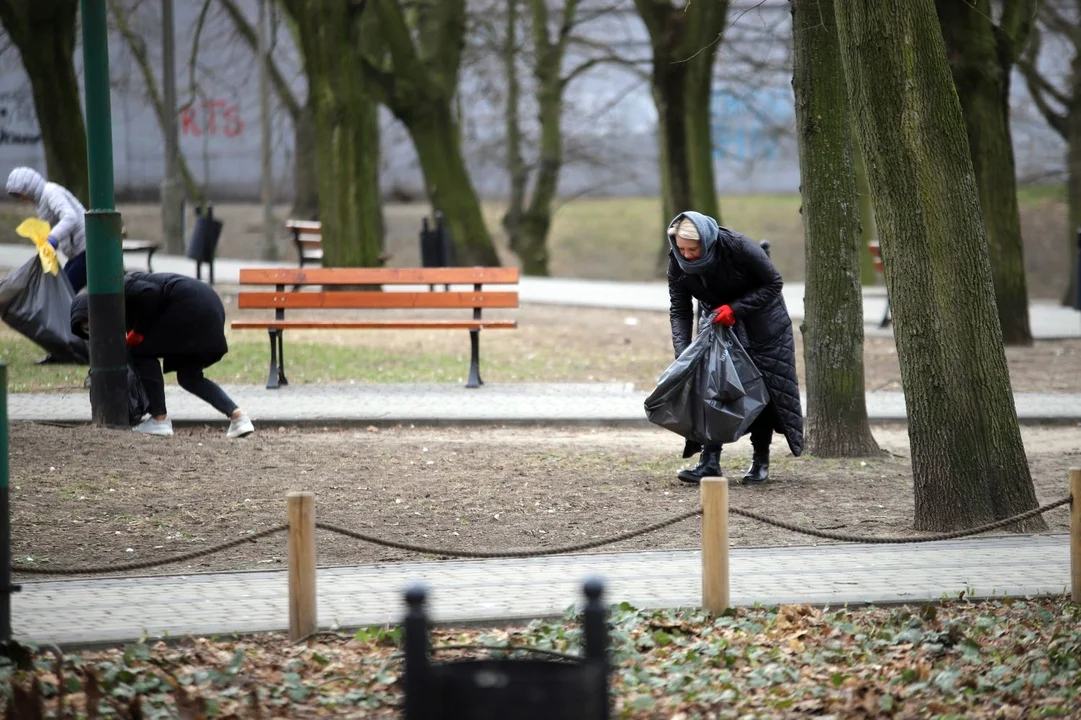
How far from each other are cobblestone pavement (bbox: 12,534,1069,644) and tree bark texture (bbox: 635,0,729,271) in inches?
609

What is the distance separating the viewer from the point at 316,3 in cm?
2097

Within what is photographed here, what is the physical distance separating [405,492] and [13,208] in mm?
34546

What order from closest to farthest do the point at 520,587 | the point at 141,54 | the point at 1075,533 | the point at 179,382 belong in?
the point at 1075,533
the point at 520,587
the point at 179,382
the point at 141,54

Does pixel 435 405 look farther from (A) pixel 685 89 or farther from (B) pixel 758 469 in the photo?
(A) pixel 685 89

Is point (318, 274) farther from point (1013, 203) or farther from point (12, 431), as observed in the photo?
point (1013, 203)

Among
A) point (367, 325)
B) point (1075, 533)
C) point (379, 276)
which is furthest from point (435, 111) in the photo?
point (1075, 533)

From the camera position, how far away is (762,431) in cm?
881

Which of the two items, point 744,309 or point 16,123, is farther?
point 16,123

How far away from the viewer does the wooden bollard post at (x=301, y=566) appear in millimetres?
5480

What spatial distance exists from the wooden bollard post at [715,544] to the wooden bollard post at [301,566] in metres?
1.55

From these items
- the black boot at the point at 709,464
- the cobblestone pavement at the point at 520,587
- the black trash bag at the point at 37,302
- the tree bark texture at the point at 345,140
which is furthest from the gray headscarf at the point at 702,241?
the tree bark texture at the point at 345,140

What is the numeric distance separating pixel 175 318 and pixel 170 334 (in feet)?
0.39

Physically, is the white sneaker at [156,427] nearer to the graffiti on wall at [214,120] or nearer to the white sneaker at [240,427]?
the white sneaker at [240,427]

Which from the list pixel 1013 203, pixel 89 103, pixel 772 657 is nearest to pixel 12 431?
pixel 89 103
